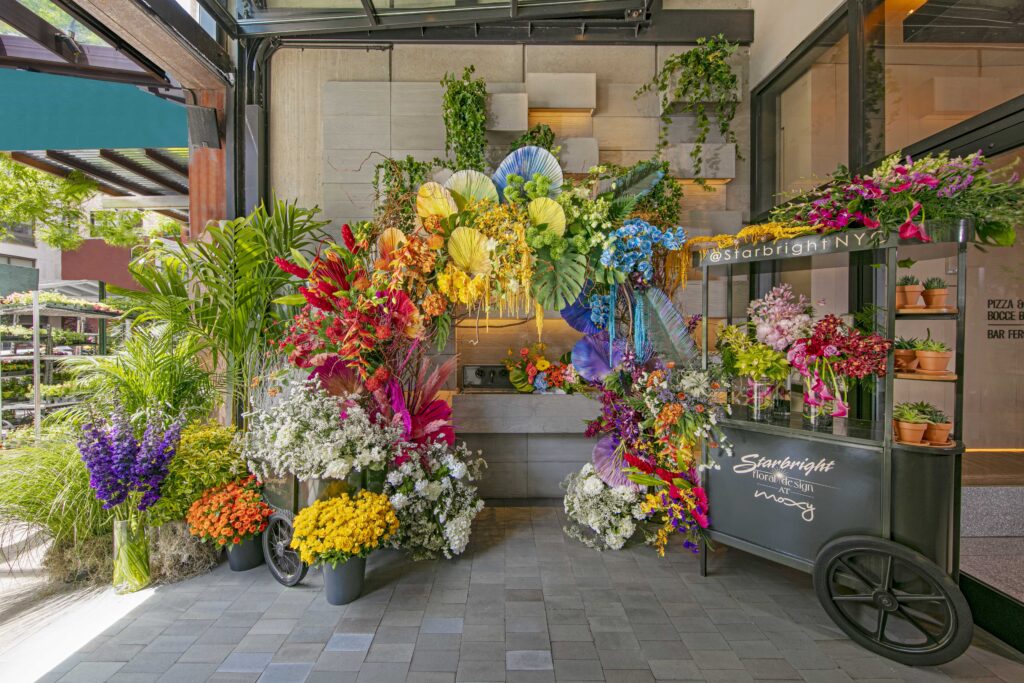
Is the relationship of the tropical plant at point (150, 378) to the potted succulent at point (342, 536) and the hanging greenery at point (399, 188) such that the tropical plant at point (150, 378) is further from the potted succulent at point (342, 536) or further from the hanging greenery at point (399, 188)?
the hanging greenery at point (399, 188)

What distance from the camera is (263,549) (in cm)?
311

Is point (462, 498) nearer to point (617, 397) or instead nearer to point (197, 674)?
point (617, 397)

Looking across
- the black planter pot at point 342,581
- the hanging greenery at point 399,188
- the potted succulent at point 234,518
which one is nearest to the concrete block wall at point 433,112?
the hanging greenery at point 399,188

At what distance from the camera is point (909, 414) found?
230 cm

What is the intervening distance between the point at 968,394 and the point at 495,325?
3.45 metres

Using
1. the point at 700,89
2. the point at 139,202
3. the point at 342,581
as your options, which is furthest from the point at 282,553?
the point at 139,202

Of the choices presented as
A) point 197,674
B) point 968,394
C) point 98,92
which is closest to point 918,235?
point 968,394

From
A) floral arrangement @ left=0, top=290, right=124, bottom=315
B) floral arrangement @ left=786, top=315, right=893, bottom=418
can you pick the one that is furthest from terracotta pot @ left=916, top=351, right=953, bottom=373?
floral arrangement @ left=0, top=290, right=124, bottom=315

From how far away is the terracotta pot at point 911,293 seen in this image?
243cm

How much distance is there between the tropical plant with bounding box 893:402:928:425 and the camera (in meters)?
2.29

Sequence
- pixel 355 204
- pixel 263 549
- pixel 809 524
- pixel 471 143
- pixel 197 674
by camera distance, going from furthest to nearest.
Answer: pixel 355 204, pixel 471 143, pixel 263 549, pixel 809 524, pixel 197 674

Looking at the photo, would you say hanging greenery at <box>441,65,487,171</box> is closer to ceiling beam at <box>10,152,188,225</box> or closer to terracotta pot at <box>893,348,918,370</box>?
terracotta pot at <box>893,348,918,370</box>

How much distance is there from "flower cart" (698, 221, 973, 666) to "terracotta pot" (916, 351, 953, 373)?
0.03 meters

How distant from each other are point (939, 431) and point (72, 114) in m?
6.58
